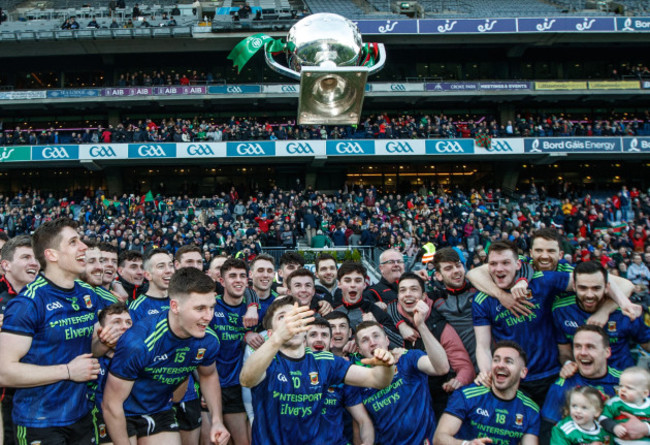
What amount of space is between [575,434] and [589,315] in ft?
3.58

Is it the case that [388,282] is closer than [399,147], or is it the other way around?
[388,282]

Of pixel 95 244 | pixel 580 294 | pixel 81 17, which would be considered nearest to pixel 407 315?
pixel 580 294

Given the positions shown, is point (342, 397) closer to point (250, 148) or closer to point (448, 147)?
point (250, 148)

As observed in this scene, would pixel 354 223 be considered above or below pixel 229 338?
above

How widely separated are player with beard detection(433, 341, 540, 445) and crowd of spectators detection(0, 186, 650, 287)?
979 cm

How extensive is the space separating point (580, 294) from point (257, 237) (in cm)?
1435

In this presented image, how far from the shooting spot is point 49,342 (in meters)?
3.68

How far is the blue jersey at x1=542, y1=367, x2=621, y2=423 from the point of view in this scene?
167 inches

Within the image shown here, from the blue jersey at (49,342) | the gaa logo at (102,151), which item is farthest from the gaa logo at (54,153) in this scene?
the blue jersey at (49,342)

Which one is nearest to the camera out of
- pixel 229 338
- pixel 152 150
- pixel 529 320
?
pixel 529 320

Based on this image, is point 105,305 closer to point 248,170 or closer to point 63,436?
point 63,436

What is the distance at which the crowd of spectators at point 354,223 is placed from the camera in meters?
16.9

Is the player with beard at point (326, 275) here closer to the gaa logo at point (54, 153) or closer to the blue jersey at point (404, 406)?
the blue jersey at point (404, 406)

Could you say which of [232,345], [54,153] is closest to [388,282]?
[232,345]
